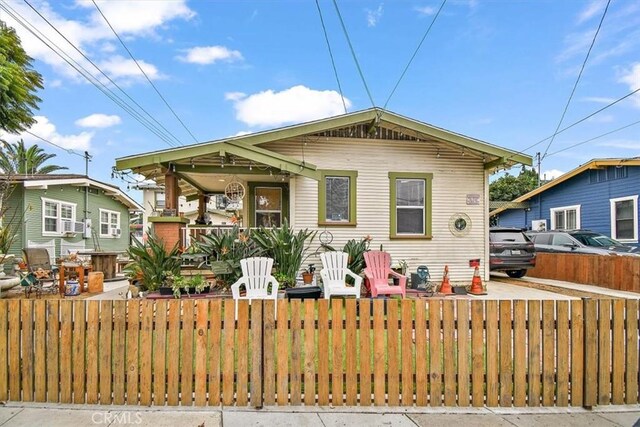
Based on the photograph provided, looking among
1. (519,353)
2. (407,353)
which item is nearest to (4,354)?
(407,353)

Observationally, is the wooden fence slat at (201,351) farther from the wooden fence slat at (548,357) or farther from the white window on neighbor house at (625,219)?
the white window on neighbor house at (625,219)

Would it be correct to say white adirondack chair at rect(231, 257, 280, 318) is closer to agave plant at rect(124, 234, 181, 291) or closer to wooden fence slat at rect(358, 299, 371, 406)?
agave plant at rect(124, 234, 181, 291)

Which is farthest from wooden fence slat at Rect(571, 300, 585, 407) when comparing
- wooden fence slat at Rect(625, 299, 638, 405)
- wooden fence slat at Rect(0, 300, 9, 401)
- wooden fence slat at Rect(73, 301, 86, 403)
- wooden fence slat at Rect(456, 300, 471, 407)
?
wooden fence slat at Rect(0, 300, 9, 401)

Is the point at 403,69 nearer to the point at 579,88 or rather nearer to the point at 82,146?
the point at 579,88

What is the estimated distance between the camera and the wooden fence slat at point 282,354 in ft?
9.77

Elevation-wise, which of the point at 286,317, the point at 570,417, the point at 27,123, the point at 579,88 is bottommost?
the point at 570,417

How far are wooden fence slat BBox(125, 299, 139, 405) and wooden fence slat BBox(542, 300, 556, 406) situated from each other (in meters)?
3.35

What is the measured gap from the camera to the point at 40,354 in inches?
118

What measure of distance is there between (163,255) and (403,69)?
8391 millimetres

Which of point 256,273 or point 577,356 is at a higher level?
point 256,273

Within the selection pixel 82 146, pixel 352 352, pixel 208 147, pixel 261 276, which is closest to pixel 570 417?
pixel 352 352

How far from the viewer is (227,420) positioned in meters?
2.74

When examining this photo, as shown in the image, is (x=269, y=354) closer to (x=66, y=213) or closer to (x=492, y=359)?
(x=492, y=359)

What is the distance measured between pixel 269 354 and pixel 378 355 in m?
0.90
